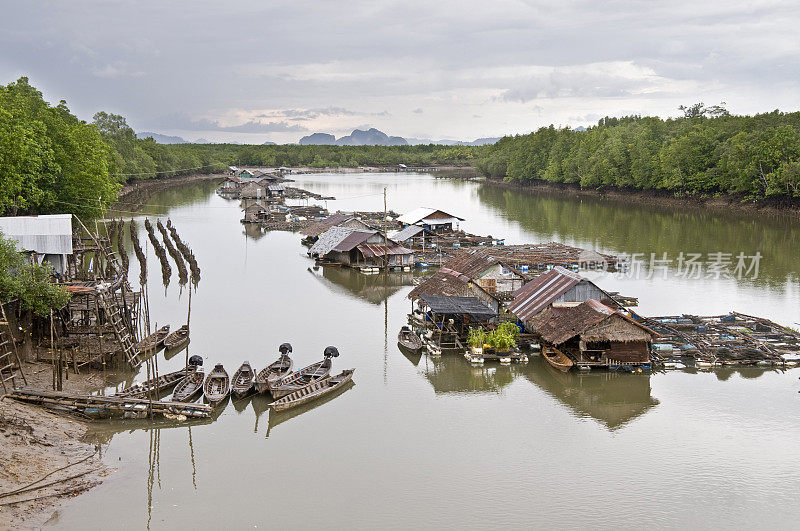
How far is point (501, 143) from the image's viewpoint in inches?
5522

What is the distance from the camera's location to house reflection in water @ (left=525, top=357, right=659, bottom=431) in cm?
1973

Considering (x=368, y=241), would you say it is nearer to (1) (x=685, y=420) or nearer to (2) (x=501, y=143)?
(1) (x=685, y=420)

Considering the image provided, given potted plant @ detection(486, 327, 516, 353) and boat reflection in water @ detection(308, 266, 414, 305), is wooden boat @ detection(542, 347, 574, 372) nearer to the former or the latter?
potted plant @ detection(486, 327, 516, 353)

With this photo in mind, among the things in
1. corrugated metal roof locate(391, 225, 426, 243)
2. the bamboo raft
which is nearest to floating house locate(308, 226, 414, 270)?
corrugated metal roof locate(391, 225, 426, 243)

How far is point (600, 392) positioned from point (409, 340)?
701cm

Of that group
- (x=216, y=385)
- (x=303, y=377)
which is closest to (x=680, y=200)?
(x=303, y=377)

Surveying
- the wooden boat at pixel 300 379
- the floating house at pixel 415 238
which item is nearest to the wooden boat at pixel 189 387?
the wooden boat at pixel 300 379

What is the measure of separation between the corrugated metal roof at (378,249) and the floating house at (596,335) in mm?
16780

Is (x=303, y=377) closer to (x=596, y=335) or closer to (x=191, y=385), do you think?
(x=191, y=385)

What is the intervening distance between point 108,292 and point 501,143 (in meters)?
124

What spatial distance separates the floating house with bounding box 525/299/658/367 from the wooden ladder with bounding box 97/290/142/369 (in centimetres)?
1308

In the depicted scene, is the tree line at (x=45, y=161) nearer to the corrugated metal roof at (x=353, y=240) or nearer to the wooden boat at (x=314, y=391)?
the corrugated metal roof at (x=353, y=240)

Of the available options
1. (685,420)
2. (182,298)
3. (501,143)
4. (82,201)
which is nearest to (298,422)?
(685,420)

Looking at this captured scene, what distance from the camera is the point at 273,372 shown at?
2150 cm
